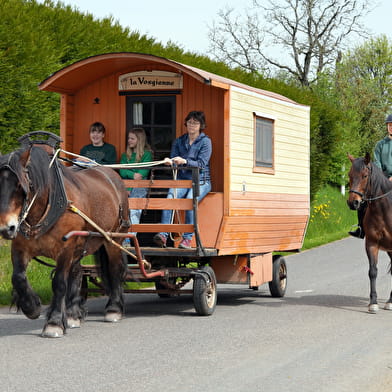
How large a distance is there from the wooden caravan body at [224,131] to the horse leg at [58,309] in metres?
2.50

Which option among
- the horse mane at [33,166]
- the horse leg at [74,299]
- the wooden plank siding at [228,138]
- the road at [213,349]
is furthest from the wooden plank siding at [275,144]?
the horse mane at [33,166]

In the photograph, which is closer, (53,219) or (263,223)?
(53,219)

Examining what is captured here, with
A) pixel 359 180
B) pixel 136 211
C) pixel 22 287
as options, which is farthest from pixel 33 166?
pixel 359 180

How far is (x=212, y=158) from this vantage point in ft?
37.6

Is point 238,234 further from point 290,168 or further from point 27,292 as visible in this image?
point 27,292

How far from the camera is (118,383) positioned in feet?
19.7

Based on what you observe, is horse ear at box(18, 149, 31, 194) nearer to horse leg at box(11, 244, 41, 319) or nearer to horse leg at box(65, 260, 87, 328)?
horse leg at box(11, 244, 41, 319)

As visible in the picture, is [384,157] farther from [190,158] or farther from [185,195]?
[185,195]

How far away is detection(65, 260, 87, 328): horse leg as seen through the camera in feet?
29.0

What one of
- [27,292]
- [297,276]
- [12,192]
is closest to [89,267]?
[27,292]

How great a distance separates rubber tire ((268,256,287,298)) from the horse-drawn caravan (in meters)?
0.01

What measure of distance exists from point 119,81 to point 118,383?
6609 millimetres

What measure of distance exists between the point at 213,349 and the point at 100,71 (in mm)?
5374

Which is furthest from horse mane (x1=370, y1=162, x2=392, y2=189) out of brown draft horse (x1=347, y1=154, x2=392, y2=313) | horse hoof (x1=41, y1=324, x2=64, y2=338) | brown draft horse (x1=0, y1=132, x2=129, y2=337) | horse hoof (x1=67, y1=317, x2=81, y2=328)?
horse hoof (x1=41, y1=324, x2=64, y2=338)
